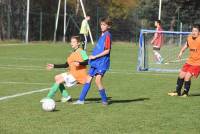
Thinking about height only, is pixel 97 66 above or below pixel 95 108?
above

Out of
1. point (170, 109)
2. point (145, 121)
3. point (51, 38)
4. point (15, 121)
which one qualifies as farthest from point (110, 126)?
point (51, 38)

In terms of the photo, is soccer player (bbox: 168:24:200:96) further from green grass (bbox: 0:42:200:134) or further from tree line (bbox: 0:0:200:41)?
tree line (bbox: 0:0:200:41)

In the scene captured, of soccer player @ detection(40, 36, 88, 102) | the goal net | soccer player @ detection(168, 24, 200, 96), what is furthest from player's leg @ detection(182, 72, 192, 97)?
the goal net

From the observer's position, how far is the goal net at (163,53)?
21691 millimetres

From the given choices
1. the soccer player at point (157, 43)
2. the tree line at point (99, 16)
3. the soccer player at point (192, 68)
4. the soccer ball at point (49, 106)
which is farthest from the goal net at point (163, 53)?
the tree line at point (99, 16)

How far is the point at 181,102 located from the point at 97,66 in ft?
6.58

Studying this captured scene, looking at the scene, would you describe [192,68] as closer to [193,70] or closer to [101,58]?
[193,70]

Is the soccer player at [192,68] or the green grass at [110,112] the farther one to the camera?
the soccer player at [192,68]

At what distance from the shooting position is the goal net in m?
21.7

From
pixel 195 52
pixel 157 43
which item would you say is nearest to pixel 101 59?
pixel 195 52

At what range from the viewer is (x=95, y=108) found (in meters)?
10.6

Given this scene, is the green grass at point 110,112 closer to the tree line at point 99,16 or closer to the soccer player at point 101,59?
the soccer player at point 101,59

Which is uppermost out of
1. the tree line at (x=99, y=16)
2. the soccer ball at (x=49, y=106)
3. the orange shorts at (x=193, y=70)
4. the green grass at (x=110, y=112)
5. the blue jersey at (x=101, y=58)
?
the tree line at (x=99, y=16)

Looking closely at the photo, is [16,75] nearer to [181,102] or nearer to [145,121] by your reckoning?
[181,102]
